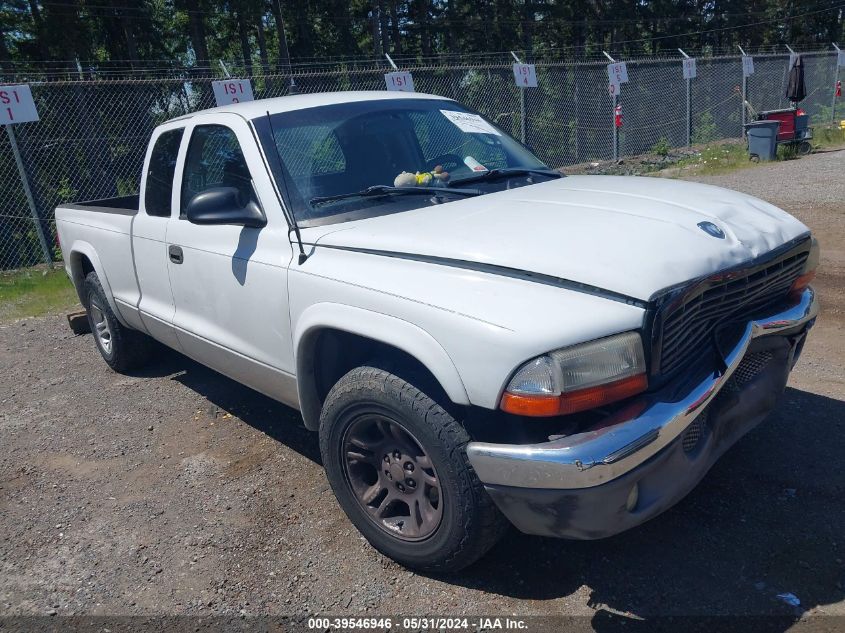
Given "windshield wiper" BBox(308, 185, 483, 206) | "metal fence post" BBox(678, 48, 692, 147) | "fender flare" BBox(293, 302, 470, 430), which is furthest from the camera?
"metal fence post" BBox(678, 48, 692, 147)

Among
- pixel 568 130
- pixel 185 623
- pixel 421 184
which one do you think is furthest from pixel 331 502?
Answer: pixel 568 130

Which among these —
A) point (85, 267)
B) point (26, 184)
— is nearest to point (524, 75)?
point (26, 184)

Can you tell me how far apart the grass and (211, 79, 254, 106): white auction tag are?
10.6 ft

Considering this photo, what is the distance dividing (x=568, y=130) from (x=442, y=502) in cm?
1587

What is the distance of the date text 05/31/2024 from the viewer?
105 inches

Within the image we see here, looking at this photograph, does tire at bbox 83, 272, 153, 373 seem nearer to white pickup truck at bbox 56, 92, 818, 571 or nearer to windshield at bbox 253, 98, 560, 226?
white pickup truck at bbox 56, 92, 818, 571

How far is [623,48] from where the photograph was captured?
43656 millimetres

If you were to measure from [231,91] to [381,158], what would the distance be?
24.1ft

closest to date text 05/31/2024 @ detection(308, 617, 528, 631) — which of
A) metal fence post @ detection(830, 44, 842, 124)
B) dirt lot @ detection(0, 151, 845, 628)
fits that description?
dirt lot @ detection(0, 151, 845, 628)

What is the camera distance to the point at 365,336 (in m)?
2.81

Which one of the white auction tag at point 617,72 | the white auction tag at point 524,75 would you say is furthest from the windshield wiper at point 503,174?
the white auction tag at point 617,72

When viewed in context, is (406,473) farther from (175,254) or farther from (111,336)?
(111,336)

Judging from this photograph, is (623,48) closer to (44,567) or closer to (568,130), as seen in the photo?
(568,130)

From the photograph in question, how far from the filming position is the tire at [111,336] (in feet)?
18.1
